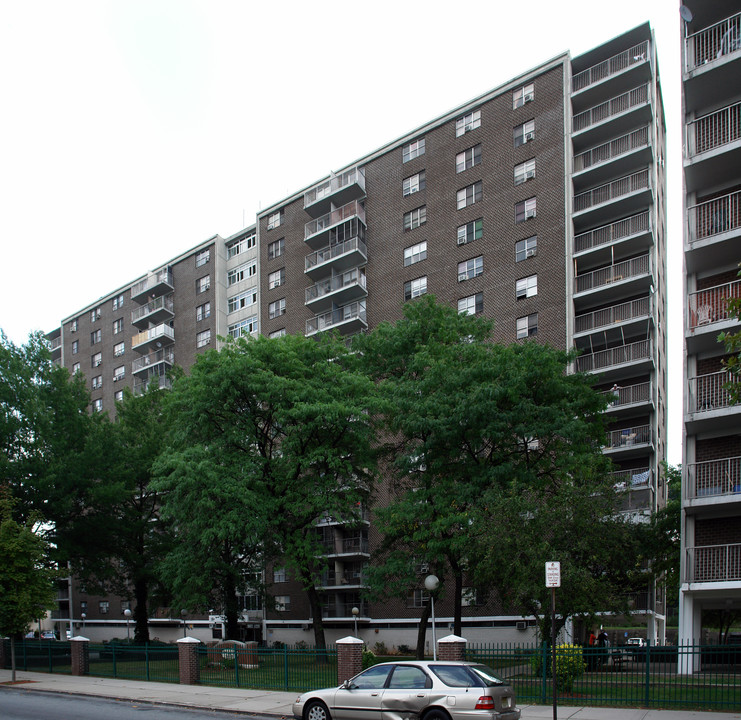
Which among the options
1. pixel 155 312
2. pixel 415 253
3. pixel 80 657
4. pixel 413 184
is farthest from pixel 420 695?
pixel 155 312

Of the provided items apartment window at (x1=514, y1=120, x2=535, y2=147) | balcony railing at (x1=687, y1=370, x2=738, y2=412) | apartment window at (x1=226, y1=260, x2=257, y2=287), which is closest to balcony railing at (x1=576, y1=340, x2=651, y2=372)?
balcony railing at (x1=687, y1=370, x2=738, y2=412)

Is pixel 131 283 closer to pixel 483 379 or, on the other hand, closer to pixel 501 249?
pixel 501 249

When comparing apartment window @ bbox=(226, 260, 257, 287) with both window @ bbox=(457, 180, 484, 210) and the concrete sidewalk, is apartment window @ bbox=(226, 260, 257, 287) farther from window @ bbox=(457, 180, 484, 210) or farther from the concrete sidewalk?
the concrete sidewalk

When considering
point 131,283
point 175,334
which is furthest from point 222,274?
point 131,283

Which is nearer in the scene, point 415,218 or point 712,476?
point 712,476

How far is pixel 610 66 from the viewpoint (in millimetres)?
40344

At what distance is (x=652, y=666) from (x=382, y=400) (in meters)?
13.6

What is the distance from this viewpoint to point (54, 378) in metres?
39.4

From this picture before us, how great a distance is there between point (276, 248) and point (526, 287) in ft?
76.4

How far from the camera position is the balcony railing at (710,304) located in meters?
25.5

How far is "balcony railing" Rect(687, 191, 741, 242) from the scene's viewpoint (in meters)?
25.8

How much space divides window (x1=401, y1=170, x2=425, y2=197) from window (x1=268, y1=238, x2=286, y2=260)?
12131 millimetres

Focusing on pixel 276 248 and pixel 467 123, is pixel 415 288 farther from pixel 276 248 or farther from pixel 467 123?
pixel 276 248

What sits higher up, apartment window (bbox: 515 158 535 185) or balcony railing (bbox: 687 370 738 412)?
apartment window (bbox: 515 158 535 185)
